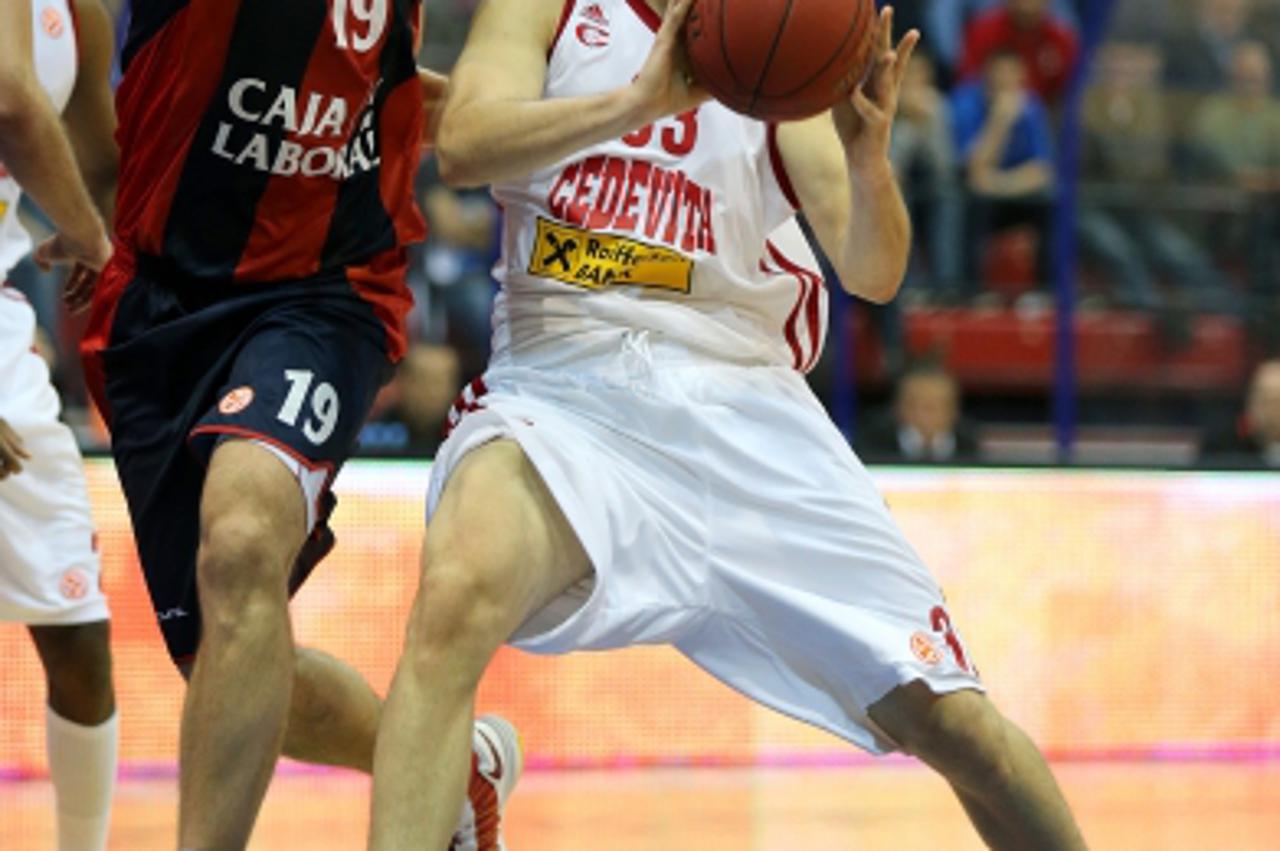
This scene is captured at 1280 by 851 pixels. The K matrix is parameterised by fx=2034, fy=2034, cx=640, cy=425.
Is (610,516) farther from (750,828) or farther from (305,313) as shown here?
(750,828)

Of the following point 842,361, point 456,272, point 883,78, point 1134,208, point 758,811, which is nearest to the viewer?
point 883,78

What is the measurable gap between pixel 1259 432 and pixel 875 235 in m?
5.23

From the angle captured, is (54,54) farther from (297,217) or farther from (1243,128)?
(1243,128)

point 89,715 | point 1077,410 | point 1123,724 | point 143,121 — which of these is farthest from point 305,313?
point 1077,410

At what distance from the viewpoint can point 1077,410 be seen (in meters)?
Result: 9.67

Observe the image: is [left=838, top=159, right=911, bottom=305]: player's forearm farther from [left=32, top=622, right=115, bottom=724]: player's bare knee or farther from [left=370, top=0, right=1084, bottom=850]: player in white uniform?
[left=32, top=622, right=115, bottom=724]: player's bare knee

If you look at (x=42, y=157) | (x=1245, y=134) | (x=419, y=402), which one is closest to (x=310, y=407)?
(x=42, y=157)

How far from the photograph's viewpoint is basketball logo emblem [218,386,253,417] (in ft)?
11.2

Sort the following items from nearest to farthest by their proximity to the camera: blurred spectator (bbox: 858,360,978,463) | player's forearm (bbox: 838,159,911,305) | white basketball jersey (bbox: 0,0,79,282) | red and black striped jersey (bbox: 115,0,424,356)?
player's forearm (bbox: 838,159,911,305) → red and black striped jersey (bbox: 115,0,424,356) → white basketball jersey (bbox: 0,0,79,282) → blurred spectator (bbox: 858,360,978,463)

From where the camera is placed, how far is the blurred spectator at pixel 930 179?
917cm

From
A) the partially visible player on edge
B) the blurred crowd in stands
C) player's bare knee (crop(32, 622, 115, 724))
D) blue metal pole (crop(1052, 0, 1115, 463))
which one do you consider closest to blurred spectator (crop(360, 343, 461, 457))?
the blurred crowd in stands

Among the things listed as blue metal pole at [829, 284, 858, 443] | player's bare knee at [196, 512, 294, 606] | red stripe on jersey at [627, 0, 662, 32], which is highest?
red stripe on jersey at [627, 0, 662, 32]

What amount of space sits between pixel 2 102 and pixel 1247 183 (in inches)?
293

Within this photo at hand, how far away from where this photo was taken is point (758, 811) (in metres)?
5.46
